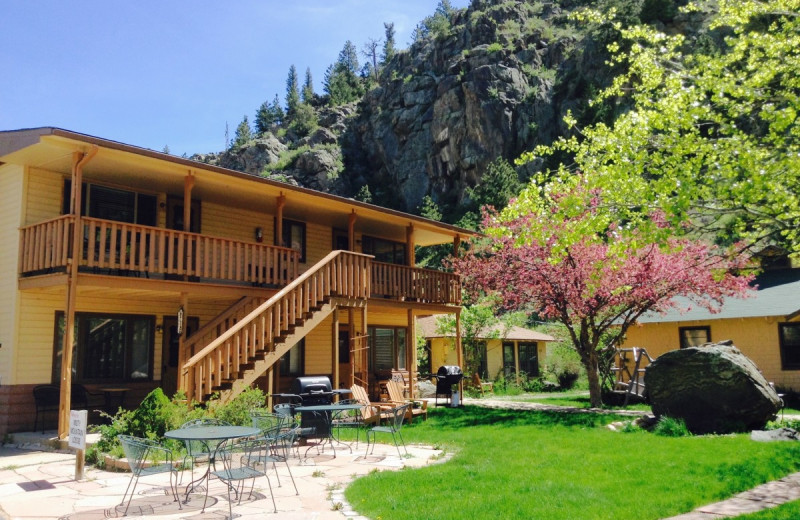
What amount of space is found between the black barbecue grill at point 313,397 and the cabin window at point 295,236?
21.7 feet

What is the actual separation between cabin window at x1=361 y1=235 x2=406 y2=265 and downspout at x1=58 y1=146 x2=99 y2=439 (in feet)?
33.3

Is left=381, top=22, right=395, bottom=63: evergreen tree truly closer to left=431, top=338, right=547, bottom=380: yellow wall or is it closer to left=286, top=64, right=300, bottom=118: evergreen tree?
left=286, top=64, right=300, bottom=118: evergreen tree

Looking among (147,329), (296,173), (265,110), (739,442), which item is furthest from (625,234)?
(265,110)

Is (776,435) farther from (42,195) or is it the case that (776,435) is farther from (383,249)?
(42,195)

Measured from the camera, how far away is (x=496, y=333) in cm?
2683

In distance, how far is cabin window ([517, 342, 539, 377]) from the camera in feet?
102

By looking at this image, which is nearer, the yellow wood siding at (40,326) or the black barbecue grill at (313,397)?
the black barbecue grill at (313,397)

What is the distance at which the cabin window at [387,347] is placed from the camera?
20438 mm

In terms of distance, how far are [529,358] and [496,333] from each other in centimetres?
557

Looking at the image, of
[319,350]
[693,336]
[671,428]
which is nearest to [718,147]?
[671,428]

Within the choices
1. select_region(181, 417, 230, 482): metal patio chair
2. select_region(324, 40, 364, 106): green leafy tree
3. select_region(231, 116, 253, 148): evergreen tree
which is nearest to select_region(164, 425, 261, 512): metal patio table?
select_region(181, 417, 230, 482): metal patio chair

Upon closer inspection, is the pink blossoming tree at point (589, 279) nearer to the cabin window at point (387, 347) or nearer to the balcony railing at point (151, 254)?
the cabin window at point (387, 347)

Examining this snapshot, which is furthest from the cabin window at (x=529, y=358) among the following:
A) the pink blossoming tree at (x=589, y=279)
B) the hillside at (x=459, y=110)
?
the hillside at (x=459, y=110)

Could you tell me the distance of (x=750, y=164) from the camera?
25.5 feet
